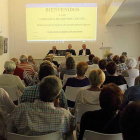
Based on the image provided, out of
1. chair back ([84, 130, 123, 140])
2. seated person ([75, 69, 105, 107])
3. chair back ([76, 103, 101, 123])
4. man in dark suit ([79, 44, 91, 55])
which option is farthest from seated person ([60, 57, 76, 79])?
man in dark suit ([79, 44, 91, 55])

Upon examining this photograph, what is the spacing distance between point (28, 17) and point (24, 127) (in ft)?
29.4

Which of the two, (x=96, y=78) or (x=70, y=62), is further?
(x=70, y=62)

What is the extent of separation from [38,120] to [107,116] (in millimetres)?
586

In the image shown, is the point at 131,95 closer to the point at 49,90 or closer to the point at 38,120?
the point at 49,90

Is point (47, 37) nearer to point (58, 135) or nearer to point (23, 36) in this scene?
point (23, 36)

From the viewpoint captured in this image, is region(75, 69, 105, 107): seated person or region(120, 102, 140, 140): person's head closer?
region(120, 102, 140, 140): person's head

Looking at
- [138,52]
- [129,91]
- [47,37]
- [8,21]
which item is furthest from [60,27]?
[129,91]

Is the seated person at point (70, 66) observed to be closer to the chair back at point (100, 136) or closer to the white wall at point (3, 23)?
the chair back at point (100, 136)

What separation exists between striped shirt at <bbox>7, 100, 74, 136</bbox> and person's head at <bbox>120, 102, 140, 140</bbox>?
2.74ft

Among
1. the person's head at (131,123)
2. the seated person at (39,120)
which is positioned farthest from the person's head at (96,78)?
the person's head at (131,123)

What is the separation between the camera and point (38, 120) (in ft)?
5.83

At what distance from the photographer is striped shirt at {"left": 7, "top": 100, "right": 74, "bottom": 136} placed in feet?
5.82

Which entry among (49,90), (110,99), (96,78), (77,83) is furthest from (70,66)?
(110,99)

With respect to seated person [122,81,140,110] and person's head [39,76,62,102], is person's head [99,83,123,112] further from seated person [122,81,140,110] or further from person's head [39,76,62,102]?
seated person [122,81,140,110]
